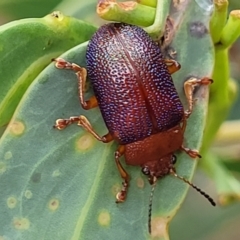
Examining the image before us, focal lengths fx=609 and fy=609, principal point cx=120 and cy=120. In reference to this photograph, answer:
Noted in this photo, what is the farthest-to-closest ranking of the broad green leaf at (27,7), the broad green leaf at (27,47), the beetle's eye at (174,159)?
the broad green leaf at (27,7) → the beetle's eye at (174,159) → the broad green leaf at (27,47)

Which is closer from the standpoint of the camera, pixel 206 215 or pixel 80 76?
pixel 80 76

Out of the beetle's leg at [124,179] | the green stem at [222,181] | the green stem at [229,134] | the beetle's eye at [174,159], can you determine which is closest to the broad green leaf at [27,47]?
the beetle's leg at [124,179]

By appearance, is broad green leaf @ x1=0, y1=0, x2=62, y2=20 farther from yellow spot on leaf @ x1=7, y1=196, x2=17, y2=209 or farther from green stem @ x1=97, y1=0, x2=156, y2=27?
yellow spot on leaf @ x1=7, y1=196, x2=17, y2=209

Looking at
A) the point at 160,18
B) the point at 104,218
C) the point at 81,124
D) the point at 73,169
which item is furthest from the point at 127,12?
the point at 104,218

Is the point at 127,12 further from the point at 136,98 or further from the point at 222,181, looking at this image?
the point at 222,181

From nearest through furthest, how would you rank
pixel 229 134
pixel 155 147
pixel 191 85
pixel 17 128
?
pixel 17 128, pixel 191 85, pixel 155 147, pixel 229 134

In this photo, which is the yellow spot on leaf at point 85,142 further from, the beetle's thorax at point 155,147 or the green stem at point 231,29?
the green stem at point 231,29
